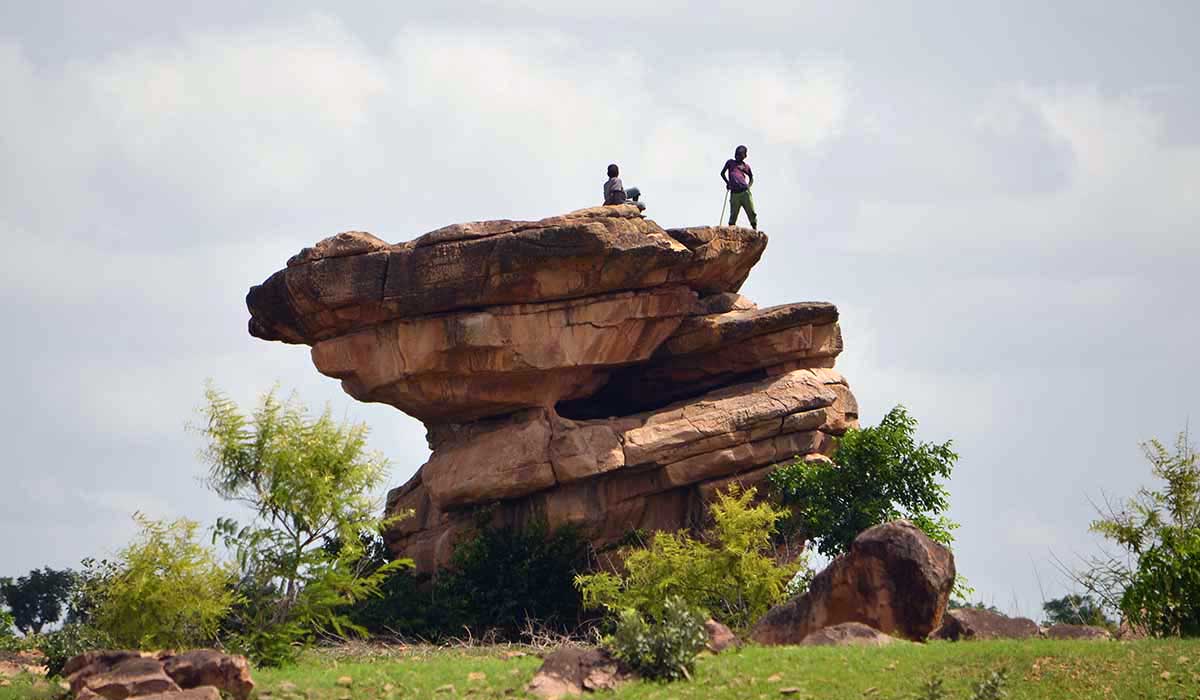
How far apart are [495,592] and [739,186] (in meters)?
11.1

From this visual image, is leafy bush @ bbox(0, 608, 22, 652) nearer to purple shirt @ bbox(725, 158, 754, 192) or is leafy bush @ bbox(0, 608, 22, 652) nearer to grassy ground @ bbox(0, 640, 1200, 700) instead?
grassy ground @ bbox(0, 640, 1200, 700)

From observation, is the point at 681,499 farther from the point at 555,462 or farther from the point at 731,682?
the point at 731,682

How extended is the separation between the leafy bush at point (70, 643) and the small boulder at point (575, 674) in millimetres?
7206

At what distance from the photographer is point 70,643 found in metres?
22.7

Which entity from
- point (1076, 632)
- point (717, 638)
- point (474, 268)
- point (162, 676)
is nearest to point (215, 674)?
point (162, 676)

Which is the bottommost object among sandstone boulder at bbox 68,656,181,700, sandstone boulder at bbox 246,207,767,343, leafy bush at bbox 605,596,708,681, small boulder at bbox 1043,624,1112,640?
sandstone boulder at bbox 68,656,181,700

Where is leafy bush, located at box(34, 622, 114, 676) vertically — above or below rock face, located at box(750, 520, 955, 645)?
below

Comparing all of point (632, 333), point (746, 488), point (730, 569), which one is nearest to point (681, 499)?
point (746, 488)

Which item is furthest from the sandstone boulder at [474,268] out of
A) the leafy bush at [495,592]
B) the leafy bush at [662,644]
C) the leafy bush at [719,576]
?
the leafy bush at [662,644]

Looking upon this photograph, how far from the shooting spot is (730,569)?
2592cm

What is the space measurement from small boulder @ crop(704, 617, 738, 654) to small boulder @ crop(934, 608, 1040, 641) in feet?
11.0

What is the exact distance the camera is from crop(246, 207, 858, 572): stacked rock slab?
99.7 ft

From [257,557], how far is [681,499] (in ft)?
39.2

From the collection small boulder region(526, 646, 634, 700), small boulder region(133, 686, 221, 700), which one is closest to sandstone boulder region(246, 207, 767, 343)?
small boulder region(526, 646, 634, 700)
